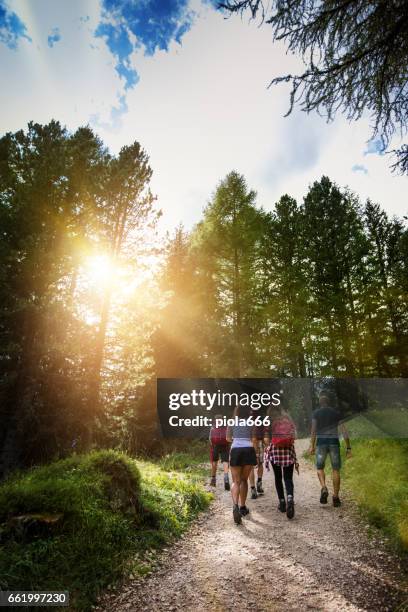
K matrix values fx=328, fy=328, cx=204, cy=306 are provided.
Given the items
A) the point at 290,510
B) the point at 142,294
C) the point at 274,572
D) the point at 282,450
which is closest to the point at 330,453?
the point at 282,450

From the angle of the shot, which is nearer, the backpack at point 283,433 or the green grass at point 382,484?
the green grass at point 382,484

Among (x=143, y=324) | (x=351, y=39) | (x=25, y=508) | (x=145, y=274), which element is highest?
(x=145, y=274)

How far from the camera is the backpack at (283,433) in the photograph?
679cm

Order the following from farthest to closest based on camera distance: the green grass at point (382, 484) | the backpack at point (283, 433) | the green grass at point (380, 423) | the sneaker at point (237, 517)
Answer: the green grass at point (380, 423)
the backpack at point (283, 433)
the sneaker at point (237, 517)
the green grass at point (382, 484)

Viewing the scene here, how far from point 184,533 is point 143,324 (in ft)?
25.0

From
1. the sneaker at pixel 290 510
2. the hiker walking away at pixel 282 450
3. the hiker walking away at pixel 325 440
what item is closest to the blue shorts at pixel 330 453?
the hiker walking away at pixel 325 440

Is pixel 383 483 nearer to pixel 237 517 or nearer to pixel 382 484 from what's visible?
pixel 382 484

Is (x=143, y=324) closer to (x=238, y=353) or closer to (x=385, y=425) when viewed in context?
(x=238, y=353)

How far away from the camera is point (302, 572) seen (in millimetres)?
4301

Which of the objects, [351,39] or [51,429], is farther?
[51,429]

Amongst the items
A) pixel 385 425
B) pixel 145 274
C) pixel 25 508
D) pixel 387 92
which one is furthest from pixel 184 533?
pixel 385 425

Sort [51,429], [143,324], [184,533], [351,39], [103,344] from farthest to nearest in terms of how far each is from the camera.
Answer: [143,324] → [103,344] → [51,429] → [184,533] → [351,39]

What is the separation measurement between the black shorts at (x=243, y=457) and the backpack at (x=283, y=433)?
618 millimetres

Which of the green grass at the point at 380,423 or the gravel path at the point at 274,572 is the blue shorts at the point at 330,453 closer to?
the gravel path at the point at 274,572
